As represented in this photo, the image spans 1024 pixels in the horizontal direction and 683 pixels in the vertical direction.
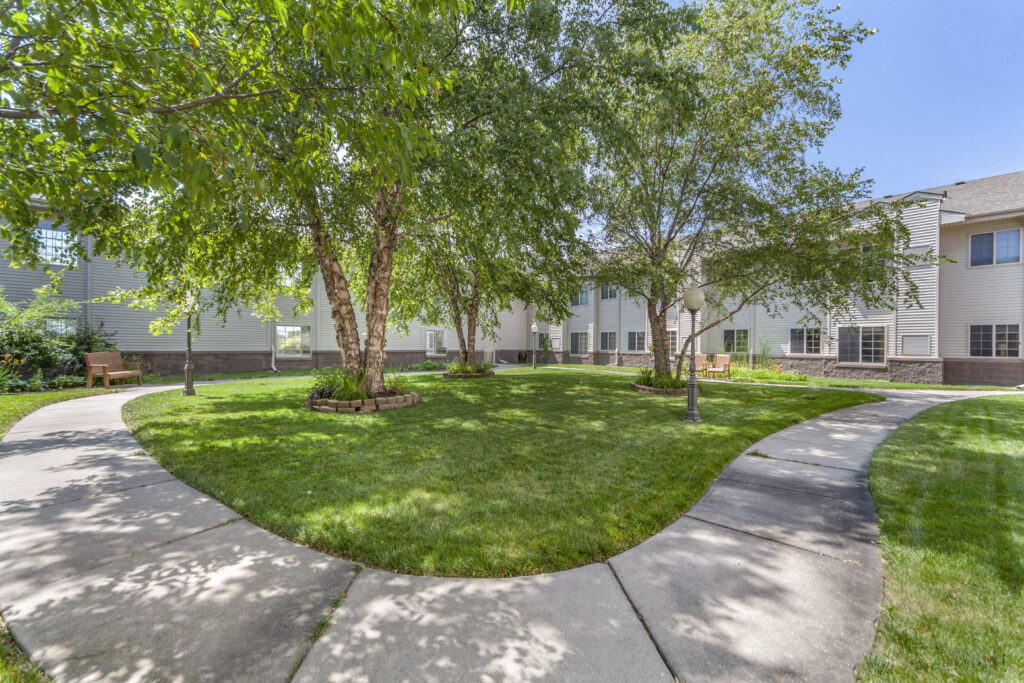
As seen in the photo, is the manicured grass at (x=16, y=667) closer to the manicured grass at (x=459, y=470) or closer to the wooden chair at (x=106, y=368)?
the manicured grass at (x=459, y=470)

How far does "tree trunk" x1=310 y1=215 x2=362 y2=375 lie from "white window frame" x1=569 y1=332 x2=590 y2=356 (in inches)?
878

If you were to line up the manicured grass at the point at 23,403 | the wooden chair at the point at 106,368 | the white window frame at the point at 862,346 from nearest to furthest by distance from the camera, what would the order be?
the manicured grass at the point at 23,403 < the wooden chair at the point at 106,368 < the white window frame at the point at 862,346

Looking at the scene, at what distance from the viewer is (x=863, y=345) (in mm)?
18547

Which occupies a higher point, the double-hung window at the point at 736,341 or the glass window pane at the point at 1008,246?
the glass window pane at the point at 1008,246

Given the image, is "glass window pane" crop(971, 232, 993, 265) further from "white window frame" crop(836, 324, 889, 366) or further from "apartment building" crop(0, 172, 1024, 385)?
"white window frame" crop(836, 324, 889, 366)

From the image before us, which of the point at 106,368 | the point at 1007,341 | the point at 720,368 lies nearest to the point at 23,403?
the point at 106,368

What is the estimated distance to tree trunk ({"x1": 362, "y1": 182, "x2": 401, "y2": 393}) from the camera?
880 centimetres

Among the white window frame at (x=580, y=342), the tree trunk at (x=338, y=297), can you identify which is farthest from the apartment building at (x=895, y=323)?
the white window frame at (x=580, y=342)

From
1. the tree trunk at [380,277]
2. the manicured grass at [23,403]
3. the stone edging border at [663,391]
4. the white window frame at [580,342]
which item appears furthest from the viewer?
the white window frame at [580,342]

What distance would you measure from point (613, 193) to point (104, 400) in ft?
47.0

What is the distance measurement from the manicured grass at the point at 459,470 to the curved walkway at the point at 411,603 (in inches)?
9.6

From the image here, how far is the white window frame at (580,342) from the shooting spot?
98.2ft

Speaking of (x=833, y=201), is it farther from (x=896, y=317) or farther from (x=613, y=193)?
(x=896, y=317)

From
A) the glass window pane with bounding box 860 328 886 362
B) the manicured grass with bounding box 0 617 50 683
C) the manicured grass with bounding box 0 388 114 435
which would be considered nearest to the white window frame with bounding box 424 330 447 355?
the manicured grass with bounding box 0 388 114 435
